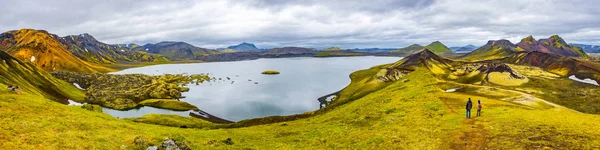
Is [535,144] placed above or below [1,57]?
below

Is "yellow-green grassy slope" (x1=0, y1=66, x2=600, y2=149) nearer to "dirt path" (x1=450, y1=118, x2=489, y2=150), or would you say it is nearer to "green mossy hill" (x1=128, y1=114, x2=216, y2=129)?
"dirt path" (x1=450, y1=118, x2=489, y2=150)

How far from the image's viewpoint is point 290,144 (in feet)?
136

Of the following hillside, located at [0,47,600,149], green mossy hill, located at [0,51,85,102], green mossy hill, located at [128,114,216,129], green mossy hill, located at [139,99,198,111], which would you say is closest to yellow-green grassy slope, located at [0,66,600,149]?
hillside, located at [0,47,600,149]

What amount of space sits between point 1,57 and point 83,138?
475ft

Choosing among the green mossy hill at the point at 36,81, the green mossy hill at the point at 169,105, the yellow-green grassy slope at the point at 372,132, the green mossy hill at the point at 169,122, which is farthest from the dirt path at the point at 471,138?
the green mossy hill at the point at 36,81

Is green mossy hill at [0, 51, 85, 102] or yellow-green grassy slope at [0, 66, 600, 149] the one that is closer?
yellow-green grassy slope at [0, 66, 600, 149]

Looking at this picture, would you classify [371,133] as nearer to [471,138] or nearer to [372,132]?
[372,132]

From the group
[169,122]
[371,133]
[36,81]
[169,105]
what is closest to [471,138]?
[371,133]

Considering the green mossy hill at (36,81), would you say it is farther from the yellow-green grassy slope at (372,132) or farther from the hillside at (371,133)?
the hillside at (371,133)

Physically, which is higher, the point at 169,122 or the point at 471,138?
the point at 471,138

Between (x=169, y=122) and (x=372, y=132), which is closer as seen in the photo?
(x=372, y=132)

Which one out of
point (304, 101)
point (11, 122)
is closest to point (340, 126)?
point (11, 122)

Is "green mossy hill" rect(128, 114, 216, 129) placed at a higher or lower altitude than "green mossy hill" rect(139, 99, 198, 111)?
higher

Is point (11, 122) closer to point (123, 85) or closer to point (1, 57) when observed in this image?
point (1, 57)
